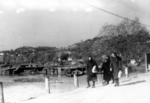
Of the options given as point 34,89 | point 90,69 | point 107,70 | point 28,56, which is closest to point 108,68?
point 107,70

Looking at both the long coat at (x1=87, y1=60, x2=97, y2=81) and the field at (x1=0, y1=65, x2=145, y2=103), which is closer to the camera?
the long coat at (x1=87, y1=60, x2=97, y2=81)

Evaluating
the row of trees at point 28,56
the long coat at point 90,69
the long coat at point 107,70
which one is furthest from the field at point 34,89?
the row of trees at point 28,56

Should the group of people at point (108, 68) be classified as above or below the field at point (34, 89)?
above

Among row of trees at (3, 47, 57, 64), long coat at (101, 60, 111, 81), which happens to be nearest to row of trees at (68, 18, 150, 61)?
long coat at (101, 60, 111, 81)

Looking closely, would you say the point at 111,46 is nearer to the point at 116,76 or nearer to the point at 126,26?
the point at 126,26

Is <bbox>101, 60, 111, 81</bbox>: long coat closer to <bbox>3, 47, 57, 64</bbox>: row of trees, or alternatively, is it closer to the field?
the field

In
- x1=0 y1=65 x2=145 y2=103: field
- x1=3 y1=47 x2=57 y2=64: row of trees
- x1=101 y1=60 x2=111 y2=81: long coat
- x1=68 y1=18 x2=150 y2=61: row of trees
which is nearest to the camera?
x1=101 y1=60 x2=111 y2=81: long coat

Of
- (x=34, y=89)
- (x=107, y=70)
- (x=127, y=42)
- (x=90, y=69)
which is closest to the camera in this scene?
(x=90, y=69)

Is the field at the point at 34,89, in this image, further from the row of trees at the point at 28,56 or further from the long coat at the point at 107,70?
the row of trees at the point at 28,56

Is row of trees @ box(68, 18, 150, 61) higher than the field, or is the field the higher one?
row of trees @ box(68, 18, 150, 61)

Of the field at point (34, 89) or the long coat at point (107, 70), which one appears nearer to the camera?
the long coat at point (107, 70)

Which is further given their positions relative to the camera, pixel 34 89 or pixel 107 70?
pixel 34 89

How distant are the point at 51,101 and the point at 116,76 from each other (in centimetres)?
298

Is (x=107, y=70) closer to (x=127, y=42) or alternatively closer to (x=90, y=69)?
(x=90, y=69)
